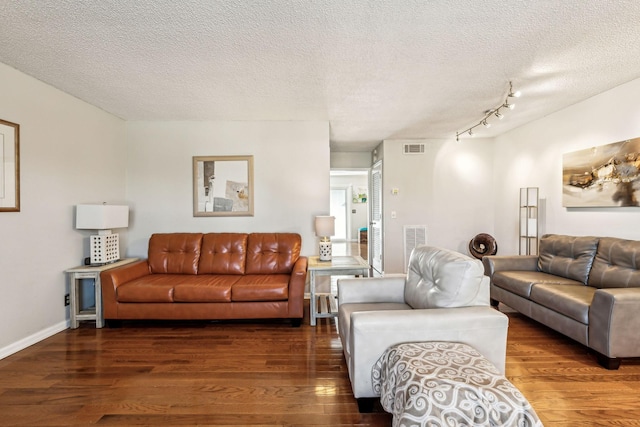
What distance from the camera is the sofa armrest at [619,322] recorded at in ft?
6.77

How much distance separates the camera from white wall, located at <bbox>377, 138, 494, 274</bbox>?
513cm

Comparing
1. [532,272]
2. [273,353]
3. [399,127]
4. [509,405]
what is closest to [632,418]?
[509,405]

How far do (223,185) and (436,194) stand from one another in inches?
140

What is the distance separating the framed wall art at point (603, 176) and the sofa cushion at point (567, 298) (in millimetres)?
1052

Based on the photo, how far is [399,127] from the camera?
4379mm

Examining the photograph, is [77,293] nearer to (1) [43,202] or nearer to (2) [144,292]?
(2) [144,292]

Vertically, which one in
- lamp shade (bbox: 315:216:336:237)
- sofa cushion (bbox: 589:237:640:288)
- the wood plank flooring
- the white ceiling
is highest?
the white ceiling

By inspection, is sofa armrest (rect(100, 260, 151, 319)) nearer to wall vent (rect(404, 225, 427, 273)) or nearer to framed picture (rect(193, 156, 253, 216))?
framed picture (rect(193, 156, 253, 216))

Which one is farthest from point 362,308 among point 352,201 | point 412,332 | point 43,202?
point 352,201

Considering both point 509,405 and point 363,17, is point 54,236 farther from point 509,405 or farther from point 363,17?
point 509,405

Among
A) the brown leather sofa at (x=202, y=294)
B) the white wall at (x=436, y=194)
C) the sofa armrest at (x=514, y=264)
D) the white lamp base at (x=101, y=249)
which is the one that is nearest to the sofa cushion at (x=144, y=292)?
the brown leather sofa at (x=202, y=294)

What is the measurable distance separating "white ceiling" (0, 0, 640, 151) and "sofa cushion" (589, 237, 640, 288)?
1565 millimetres

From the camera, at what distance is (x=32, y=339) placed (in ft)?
8.61

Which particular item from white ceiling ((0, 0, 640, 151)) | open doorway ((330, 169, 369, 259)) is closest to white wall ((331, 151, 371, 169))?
white ceiling ((0, 0, 640, 151))
